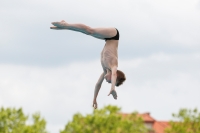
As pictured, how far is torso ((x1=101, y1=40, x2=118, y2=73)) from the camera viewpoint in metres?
20.6

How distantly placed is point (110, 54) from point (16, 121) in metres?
47.4

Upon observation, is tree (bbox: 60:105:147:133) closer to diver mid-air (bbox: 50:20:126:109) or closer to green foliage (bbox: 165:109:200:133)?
green foliage (bbox: 165:109:200:133)

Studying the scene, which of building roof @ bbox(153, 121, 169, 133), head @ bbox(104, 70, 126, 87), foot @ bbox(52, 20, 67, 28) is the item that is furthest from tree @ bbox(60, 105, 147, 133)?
foot @ bbox(52, 20, 67, 28)

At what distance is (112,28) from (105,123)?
5035 centimetres

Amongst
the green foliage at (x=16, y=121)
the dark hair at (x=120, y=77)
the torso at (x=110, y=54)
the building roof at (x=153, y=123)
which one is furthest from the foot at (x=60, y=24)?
the building roof at (x=153, y=123)

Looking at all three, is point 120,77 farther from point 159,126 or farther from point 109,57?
point 159,126

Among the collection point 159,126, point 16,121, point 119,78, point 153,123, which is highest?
point 159,126

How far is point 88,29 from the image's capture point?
20.1m

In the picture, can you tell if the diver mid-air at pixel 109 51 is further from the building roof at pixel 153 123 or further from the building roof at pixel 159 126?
the building roof at pixel 159 126

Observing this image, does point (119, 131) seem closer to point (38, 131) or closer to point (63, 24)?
point (38, 131)

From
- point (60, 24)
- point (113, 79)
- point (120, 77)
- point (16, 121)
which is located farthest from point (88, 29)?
point (16, 121)

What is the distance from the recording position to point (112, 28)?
20.6m

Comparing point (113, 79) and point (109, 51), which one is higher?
point (109, 51)

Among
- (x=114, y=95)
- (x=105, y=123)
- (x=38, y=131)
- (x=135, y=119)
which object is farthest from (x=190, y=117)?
(x=114, y=95)
